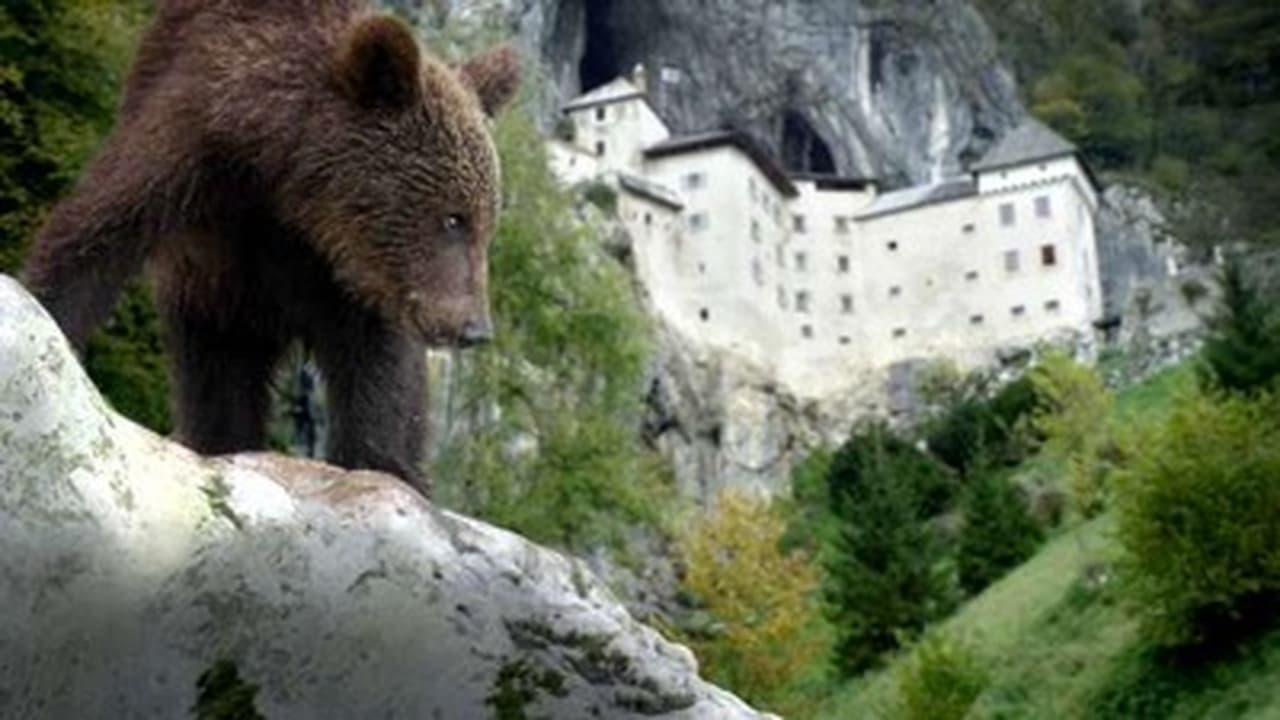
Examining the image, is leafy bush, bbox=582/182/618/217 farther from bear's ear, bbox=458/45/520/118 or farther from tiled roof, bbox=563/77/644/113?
bear's ear, bbox=458/45/520/118

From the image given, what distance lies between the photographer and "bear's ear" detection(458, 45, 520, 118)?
332 cm

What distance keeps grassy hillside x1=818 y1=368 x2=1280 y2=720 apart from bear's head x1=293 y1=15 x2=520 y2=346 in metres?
16.7

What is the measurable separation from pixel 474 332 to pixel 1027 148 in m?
75.2

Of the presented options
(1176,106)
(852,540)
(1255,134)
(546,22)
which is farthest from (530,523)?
(1176,106)

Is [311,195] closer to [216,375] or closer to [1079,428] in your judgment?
[216,375]

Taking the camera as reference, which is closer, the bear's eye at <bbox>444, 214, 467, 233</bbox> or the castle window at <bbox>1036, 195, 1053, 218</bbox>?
the bear's eye at <bbox>444, 214, 467, 233</bbox>

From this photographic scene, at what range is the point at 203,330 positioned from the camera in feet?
11.0

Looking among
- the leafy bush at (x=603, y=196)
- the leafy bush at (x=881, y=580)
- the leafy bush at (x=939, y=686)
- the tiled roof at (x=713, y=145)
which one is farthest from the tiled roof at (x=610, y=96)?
the leafy bush at (x=939, y=686)

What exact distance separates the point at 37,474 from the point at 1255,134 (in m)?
60.1

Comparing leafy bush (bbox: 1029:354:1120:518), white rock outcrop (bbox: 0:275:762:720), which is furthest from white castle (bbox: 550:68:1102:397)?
white rock outcrop (bbox: 0:275:762:720)

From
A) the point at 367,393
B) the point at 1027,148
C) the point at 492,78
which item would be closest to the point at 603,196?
the point at 1027,148

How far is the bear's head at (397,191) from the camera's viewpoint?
299 cm

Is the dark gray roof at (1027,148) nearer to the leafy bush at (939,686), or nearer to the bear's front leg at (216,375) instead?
the leafy bush at (939,686)

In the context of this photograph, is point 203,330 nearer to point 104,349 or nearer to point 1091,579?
point 104,349
